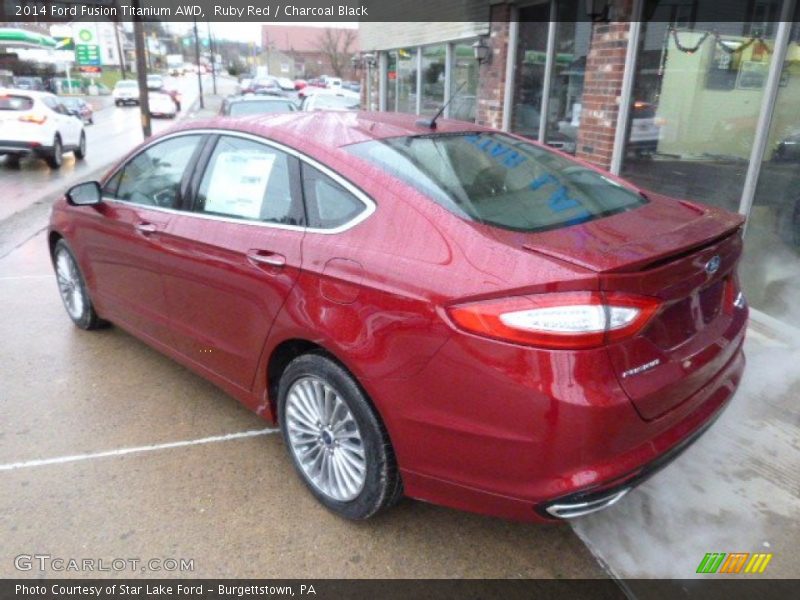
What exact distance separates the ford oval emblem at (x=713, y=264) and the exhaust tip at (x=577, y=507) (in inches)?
32.5

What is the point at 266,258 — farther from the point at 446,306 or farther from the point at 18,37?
the point at 18,37

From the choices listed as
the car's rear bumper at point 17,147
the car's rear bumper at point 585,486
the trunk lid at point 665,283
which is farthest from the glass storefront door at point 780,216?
the car's rear bumper at point 17,147

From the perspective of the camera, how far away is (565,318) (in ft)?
6.13

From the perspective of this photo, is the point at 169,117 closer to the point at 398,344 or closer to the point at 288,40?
the point at 398,344

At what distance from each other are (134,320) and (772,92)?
4681 millimetres

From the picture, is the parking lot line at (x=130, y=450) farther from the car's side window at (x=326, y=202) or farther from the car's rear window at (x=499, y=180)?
the car's rear window at (x=499, y=180)

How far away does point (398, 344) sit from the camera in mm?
2125

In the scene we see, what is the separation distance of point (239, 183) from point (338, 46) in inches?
2776

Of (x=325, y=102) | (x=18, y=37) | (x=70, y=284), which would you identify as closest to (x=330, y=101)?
(x=325, y=102)

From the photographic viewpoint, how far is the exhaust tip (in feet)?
6.44

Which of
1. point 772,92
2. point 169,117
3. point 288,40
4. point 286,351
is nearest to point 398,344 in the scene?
point 286,351

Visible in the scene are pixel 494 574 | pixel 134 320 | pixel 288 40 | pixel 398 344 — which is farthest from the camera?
pixel 288 40

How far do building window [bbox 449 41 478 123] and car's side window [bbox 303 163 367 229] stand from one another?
737cm

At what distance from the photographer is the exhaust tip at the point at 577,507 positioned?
196cm
